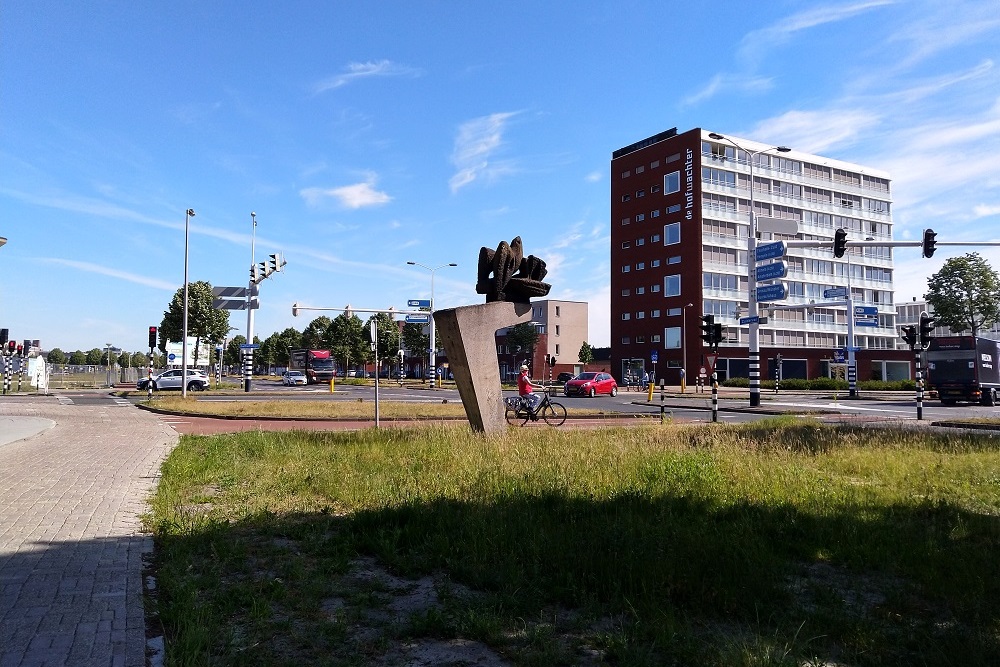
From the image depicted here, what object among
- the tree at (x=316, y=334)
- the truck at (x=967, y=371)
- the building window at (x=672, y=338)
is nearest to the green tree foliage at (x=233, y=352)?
the tree at (x=316, y=334)

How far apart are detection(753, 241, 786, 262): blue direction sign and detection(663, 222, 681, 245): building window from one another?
38.7 m

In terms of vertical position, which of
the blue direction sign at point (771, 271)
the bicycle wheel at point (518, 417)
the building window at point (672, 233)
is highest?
the building window at point (672, 233)


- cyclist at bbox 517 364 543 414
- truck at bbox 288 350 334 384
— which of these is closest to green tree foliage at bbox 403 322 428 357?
truck at bbox 288 350 334 384

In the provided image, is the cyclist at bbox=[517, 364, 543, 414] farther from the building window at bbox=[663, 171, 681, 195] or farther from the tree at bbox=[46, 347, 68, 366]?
the tree at bbox=[46, 347, 68, 366]

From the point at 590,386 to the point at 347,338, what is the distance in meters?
53.4

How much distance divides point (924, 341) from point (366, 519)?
89.1 ft

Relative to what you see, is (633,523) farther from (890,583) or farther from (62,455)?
(62,455)

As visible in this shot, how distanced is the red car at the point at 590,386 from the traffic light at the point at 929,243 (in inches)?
953

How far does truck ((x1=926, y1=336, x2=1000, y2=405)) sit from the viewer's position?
33594 millimetres

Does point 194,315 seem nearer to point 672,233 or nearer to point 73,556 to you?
point 672,233

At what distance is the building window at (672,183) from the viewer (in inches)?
2771

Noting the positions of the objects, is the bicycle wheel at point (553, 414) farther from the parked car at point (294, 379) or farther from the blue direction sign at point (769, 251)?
the parked car at point (294, 379)

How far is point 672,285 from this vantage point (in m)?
70.6

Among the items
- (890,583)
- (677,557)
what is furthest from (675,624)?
(890,583)
